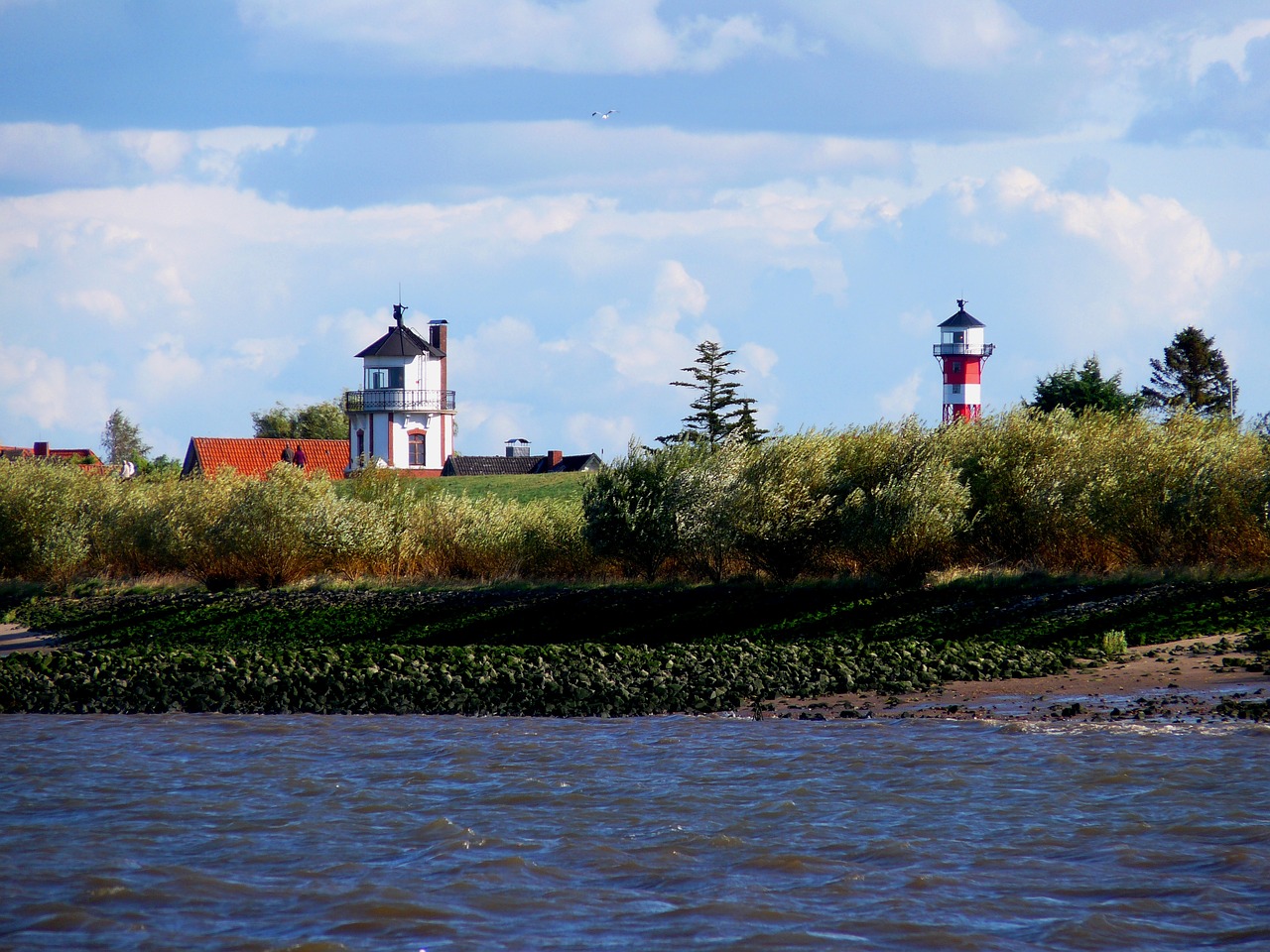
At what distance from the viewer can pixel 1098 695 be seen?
677 inches

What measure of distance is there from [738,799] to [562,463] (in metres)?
60.7

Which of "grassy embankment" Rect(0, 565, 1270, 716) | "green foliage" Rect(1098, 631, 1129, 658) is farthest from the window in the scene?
"green foliage" Rect(1098, 631, 1129, 658)

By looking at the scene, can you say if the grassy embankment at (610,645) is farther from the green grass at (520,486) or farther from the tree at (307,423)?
the tree at (307,423)

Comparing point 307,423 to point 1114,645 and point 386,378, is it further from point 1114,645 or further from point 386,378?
point 1114,645

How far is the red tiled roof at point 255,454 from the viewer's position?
6350 centimetres

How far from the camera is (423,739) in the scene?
16266 mm

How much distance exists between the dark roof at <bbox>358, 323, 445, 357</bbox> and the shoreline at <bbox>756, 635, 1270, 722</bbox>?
4871 centimetres

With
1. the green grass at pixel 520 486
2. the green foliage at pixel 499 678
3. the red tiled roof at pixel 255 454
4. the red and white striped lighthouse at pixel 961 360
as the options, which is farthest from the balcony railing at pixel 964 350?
the green foliage at pixel 499 678

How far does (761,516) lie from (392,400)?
38646 millimetres

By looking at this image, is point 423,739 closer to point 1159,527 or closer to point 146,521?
point 1159,527

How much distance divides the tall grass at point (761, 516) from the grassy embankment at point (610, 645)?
1661mm

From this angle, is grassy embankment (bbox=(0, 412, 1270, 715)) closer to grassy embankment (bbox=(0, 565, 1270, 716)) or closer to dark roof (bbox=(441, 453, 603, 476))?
grassy embankment (bbox=(0, 565, 1270, 716))

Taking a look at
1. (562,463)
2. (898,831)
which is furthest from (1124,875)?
(562,463)

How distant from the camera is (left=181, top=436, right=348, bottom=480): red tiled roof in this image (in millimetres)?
63500
